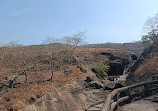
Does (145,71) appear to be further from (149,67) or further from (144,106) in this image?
(144,106)

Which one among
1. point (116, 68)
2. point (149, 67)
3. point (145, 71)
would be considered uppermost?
point (149, 67)

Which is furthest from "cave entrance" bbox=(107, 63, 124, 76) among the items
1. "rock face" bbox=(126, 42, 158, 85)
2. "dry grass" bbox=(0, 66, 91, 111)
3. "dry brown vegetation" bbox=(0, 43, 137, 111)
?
"dry grass" bbox=(0, 66, 91, 111)

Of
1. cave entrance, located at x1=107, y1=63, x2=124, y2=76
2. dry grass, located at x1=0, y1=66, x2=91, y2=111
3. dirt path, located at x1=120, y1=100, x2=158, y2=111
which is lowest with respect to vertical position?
cave entrance, located at x1=107, y1=63, x2=124, y2=76

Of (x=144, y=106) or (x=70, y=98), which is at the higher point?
(x=144, y=106)

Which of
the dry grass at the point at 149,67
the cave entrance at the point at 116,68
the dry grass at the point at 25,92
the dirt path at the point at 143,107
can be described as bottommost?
the cave entrance at the point at 116,68

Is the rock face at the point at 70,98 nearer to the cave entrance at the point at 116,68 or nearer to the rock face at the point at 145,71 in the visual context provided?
the rock face at the point at 145,71

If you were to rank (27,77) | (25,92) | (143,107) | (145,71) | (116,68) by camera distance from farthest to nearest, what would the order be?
(116,68) < (145,71) < (27,77) < (25,92) < (143,107)

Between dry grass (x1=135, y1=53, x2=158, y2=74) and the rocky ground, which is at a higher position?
the rocky ground

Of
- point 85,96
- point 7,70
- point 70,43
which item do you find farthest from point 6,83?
point 70,43

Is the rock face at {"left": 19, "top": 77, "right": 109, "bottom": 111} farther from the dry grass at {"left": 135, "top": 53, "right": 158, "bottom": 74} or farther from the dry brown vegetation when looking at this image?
the dry grass at {"left": 135, "top": 53, "right": 158, "bottom": 74}

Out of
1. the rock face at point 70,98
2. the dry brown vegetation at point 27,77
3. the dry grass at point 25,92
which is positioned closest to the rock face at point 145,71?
the rock face at point 70,98

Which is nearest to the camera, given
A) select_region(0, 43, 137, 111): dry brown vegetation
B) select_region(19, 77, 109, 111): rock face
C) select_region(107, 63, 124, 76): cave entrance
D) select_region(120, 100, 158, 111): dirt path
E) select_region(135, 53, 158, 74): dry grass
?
select_region(120, 100, 158, 111): dirt path

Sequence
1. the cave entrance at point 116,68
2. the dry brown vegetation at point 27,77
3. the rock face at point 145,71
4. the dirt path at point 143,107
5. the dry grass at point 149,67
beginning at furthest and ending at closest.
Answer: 1. the cave entrance at point 116,68
2. the dry grass at point 149,67
3. the rock face at point 145,71
4. the dry brown vegetation at point 27,77
5. the dirt path at point 143,107

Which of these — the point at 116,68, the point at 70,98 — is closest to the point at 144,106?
the point at 70,98
